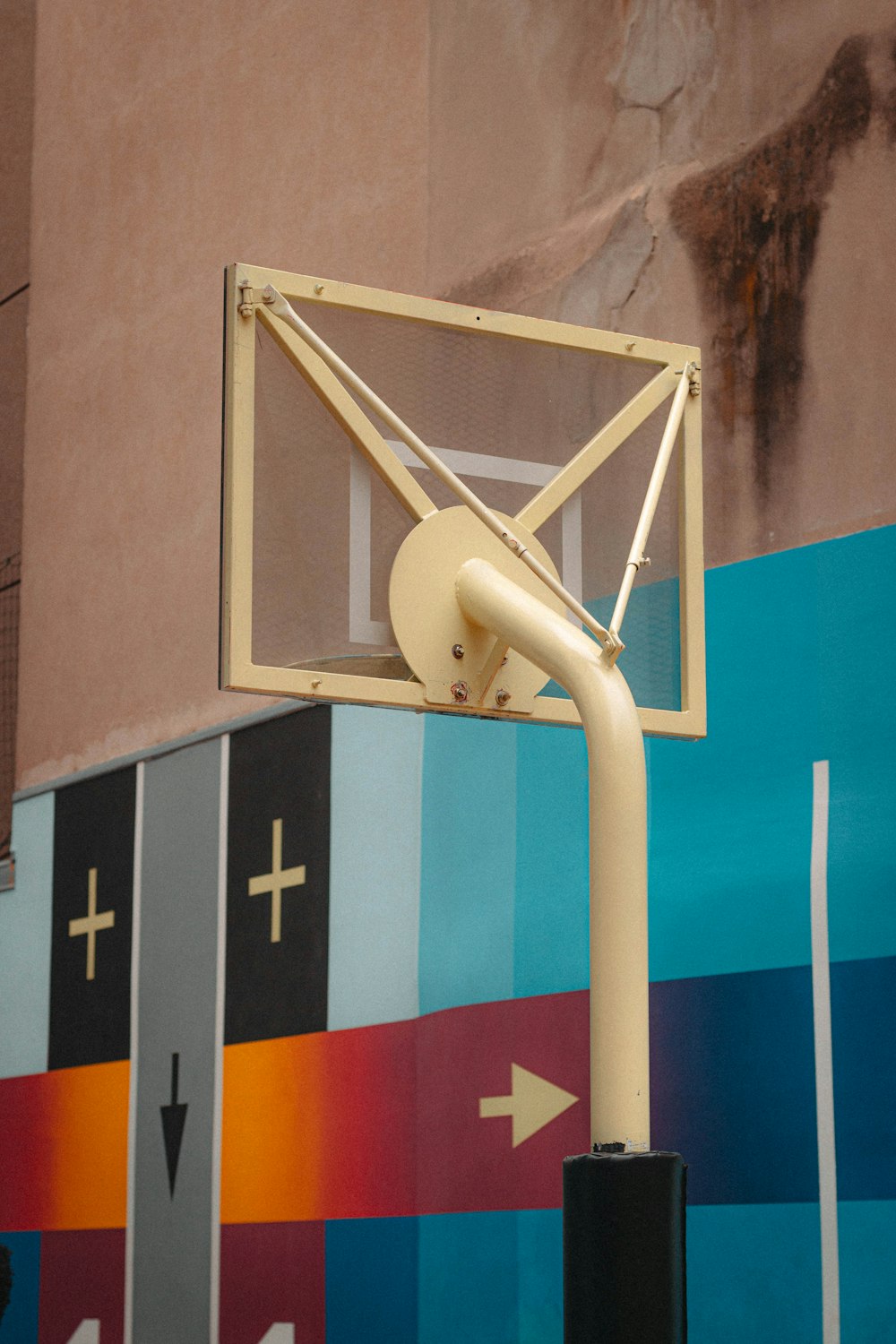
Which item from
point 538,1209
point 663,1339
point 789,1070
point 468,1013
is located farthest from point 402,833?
point 663,1339

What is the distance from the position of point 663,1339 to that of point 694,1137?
2534mm

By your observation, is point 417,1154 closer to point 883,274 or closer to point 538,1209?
point 538,1209

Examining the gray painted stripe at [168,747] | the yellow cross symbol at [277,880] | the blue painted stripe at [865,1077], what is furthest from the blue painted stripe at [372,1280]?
the blue painted stripe at [865,1077]

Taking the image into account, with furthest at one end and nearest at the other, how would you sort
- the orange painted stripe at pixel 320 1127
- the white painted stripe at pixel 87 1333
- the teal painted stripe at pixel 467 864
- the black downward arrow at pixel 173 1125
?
the white painted stripe at pixel 87 1333
the black downward arrow at pixel 173 1125
the orange painted stripe at pixel 320 1127
the teal painted stripe at pixel 467 864

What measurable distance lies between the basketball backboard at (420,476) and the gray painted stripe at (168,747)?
8.51 feet

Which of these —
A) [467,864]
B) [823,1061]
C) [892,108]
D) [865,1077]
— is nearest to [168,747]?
[467,864]

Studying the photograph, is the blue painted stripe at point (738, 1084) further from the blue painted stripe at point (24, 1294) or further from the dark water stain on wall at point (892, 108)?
the blue painted stripe at point (24, 1294)

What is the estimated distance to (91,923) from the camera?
8172mm

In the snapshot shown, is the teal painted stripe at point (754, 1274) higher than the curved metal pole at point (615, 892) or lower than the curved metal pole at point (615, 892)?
lower

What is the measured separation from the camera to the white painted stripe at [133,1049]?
7.50 m

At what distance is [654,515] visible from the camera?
164 inches

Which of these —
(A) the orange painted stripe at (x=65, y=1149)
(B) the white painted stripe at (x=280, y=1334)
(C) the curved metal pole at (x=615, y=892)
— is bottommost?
(B) the white painted stripe at (x=280, y=1334)

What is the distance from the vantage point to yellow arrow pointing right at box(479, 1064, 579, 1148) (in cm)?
573

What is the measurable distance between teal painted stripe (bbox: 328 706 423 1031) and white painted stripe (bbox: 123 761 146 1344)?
1374 millimetres
